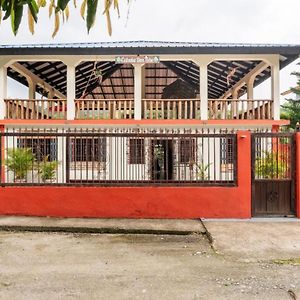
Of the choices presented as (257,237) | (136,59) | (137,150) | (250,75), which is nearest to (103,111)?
(136,59)

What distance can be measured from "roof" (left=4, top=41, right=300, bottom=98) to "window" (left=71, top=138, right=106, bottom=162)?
21.4 ft

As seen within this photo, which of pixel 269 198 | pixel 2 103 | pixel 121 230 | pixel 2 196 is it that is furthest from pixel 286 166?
pixel 2 103

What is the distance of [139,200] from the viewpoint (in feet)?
28.2

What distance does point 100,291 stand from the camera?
165 inches

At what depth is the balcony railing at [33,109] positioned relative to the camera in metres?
15.1

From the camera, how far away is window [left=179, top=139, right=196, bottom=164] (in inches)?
357

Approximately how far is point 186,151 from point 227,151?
44.3 inches

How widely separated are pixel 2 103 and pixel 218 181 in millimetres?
10048

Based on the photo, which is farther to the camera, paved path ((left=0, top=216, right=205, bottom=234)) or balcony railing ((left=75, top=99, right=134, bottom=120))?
balcony railing ((left=75, top=99, right=134, bottom=120))

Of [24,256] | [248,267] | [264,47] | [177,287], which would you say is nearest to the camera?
[177,287]

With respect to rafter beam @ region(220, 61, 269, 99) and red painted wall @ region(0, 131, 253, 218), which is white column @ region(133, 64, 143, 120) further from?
red painted wall @ region(0, 131, 253, 218)

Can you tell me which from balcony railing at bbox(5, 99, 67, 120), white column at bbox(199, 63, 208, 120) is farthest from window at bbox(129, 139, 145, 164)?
balcony railing at bbox(5, 99, 67, 120)

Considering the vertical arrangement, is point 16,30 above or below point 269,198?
above

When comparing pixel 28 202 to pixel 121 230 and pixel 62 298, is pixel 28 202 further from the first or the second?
pixel 62 298
